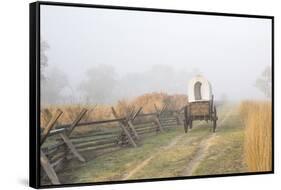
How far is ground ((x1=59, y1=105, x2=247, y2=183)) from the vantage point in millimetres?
5773

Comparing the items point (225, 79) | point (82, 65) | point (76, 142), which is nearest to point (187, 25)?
point (225, 79)

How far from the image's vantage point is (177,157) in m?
6.14

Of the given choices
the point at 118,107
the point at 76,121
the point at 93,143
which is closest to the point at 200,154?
the point at 118,107

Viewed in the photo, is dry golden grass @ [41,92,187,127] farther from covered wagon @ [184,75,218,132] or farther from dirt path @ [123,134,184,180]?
dirt path @ [123,134,184,180]

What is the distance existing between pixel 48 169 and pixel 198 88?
1590mm

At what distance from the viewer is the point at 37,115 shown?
5.48 m

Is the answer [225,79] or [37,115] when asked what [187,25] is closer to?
[225,79]

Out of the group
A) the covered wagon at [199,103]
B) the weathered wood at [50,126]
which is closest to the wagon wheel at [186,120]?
the covered wagon at [199,103]

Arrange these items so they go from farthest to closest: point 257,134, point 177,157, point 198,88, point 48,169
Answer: point 257,134, point 198,88, point 177,157, point 48,169

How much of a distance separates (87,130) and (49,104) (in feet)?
1.34

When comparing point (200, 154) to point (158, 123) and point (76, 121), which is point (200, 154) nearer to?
point (158, 123)

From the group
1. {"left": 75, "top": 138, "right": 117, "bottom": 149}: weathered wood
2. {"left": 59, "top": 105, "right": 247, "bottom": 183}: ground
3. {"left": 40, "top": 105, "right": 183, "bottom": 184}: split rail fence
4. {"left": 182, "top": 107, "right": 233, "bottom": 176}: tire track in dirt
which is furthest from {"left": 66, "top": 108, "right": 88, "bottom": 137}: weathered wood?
{"left": 182, "top": 107, "right": 233, "bottom": 176}: tire track in dirt

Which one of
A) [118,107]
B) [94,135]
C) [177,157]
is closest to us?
[94,135]

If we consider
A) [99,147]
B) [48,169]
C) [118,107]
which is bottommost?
[48,169]
